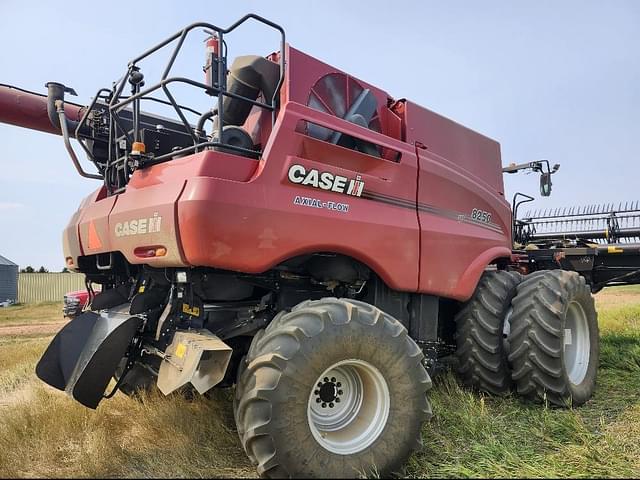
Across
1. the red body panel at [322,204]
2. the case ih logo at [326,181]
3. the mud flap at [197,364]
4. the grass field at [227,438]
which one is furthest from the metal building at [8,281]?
the case ih logo at [326,181]

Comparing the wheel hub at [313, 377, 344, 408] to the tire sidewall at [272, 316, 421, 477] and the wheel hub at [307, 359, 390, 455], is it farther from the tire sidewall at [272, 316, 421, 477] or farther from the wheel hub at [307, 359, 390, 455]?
the tire sidewall at [272, 316, 421, 477]

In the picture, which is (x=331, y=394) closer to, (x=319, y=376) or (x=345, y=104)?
(x=319, y=376)

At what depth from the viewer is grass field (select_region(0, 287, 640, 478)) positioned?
9.88ft

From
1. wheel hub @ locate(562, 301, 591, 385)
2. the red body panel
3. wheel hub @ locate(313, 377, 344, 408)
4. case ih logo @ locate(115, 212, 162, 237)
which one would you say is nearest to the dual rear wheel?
wheel hub @ locate(562, 301, 591, 385)

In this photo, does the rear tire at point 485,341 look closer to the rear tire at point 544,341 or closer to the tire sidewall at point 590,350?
the rear tire at point 544,341

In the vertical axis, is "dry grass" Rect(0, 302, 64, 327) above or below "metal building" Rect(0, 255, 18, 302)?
below

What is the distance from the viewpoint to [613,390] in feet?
16.9

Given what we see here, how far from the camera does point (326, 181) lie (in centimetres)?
360

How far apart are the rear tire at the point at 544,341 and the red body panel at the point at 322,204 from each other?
483 millimetres

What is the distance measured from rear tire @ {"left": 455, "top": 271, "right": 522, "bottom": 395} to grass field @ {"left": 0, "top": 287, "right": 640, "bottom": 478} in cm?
15

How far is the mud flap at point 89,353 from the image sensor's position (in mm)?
3326

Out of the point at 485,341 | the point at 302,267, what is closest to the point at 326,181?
the point at 302,267

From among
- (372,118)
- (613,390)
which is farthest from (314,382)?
(613,390)

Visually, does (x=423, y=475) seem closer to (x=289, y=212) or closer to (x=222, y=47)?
(x=289, y=212)
